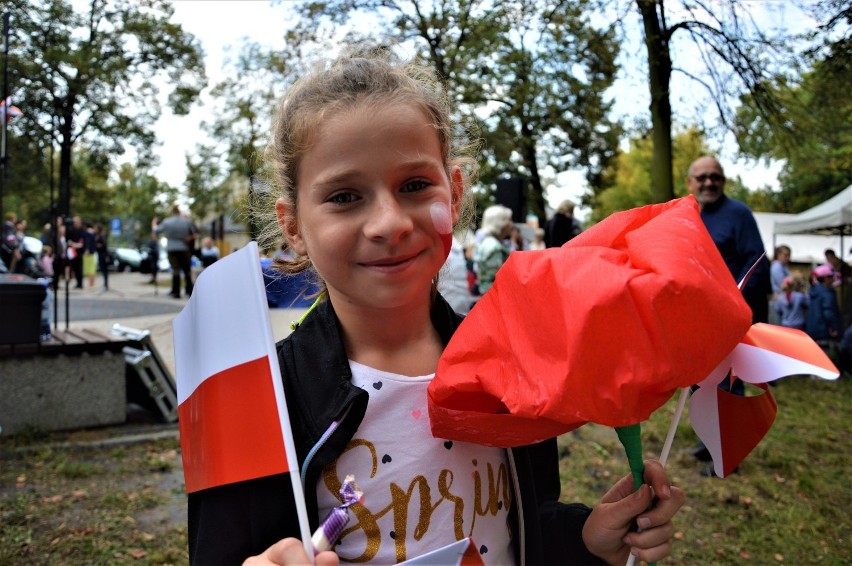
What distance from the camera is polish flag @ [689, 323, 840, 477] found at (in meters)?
1.07

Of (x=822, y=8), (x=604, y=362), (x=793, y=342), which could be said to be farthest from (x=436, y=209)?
(x=822, y=8)

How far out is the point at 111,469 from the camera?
4.52 meters

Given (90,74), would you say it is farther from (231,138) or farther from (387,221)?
(387,221)

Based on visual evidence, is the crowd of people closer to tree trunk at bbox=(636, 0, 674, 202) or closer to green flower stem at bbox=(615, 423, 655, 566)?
tree trunk at bbox=(636, 0, 674, 202)

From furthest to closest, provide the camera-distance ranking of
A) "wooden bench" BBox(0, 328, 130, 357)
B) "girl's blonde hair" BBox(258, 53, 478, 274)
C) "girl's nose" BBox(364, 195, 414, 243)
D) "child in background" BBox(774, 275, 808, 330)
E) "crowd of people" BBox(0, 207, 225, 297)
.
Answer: "crowd of people" BBox(0, 207, 225, 297) < "child in background" BBox(774, 275, 808, 330) < "wooden bench" BBox(0, 328, 130, 357) < "girl's blonde hair" BBox(258, 53, 478, 274) < "girl's nose" BBox(364, 195, 414, 243)

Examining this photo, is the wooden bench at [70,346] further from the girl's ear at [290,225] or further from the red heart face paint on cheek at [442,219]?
the red heart face paint on cheek at [442,219]

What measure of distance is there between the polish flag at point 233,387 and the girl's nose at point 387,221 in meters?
0.21

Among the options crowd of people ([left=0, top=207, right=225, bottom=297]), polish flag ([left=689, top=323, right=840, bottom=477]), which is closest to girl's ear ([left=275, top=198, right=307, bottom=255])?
polish flag ([left=689, top=323, right=840, bottom=477])

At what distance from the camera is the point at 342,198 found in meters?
1.23

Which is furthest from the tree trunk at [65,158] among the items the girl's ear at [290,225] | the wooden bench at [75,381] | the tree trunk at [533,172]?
the girl's ear at [290,225]

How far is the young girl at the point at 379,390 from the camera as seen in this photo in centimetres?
119

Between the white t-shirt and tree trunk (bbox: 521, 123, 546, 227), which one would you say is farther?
tree trunk (bbox: 521, 123, 546, 227)

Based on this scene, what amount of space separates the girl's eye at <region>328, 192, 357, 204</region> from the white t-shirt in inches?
13.3

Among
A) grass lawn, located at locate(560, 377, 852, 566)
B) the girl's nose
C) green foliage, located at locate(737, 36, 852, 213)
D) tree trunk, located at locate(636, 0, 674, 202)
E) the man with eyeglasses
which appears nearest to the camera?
the girl's nose
